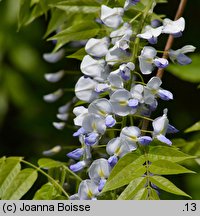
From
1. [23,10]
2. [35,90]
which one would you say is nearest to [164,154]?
[23,10]

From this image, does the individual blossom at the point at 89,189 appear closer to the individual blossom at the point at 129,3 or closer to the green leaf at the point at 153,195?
the green leaf at the point at 153,195

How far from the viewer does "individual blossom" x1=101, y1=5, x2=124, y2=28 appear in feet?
4.21

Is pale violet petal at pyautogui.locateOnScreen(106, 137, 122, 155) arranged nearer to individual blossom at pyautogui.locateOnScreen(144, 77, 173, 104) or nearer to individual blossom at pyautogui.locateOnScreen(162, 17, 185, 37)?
individual blossom at pyautogui.locateOnScreen(144, 77, 173, 104)

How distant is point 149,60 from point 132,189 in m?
0.24

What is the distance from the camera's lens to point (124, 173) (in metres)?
1.16

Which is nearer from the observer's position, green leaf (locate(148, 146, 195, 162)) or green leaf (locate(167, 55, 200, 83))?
green leaf (locate(148, 146, 195, 162))

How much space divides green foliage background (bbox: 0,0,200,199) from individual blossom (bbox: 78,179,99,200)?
2.61 ft

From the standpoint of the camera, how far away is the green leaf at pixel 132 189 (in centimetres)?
117

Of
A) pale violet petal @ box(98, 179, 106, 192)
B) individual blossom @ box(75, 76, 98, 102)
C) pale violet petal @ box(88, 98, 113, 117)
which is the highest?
individual blossom @ box(75, 76, 98, 102)

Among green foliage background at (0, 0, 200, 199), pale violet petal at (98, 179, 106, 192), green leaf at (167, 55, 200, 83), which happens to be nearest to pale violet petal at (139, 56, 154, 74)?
pale violet petal at (98, 179, 106, 192)

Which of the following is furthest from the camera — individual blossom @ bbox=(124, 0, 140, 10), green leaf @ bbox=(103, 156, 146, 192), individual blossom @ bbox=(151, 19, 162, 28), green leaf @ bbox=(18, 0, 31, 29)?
green leaf @ bbox=(18, 0, 31, 29)

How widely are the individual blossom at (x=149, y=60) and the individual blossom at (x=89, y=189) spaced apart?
0.23 metres

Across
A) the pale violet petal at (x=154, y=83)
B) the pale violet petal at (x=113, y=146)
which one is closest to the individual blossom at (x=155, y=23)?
the pale violet petal at (x=154, y=83)
